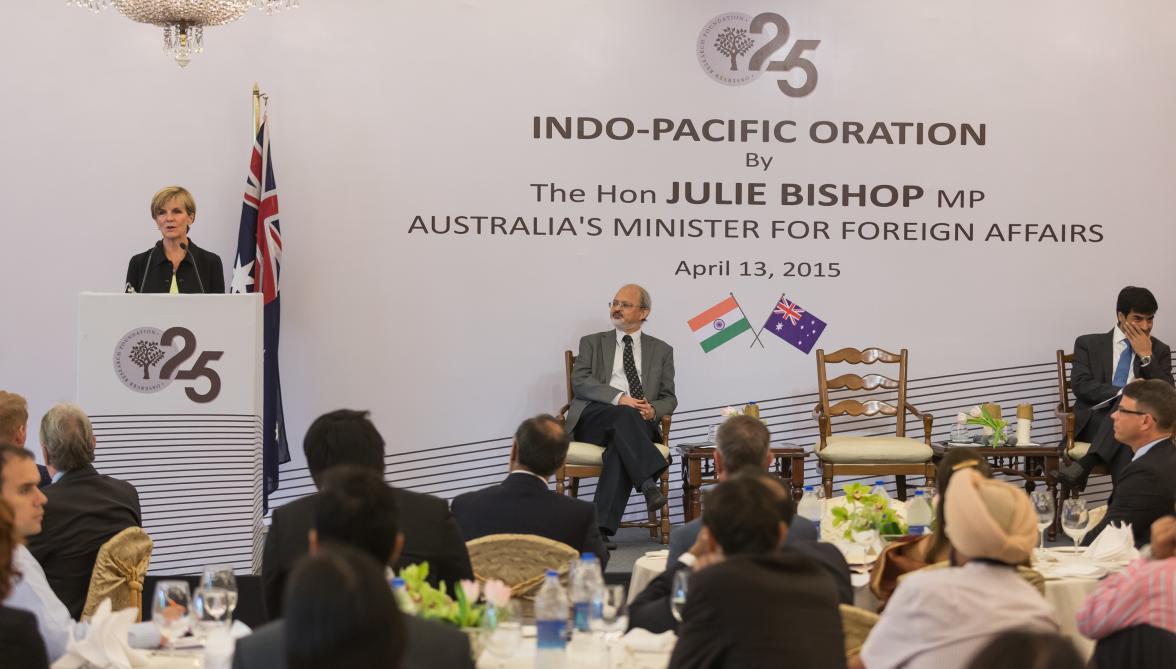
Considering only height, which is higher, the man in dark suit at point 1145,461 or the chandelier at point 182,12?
the chandelier at point 182,12

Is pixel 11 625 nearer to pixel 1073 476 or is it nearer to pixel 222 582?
pixel 222 582

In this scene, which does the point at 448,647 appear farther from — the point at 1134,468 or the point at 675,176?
the point at 675,176

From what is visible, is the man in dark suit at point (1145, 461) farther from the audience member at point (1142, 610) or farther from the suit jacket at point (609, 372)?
the suit jacket at point (609, 372)

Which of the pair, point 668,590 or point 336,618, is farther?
point 668,590

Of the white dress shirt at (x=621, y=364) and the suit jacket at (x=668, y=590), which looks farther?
the white dress shirt at (x=621, y=364)

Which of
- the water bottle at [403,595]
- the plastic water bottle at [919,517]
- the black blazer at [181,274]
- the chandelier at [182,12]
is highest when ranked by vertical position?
the chandelier at [182,12]

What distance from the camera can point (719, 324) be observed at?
26.9 ft

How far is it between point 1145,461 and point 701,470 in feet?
11.1

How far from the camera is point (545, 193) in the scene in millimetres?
8086

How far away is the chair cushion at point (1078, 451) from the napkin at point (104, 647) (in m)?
5.92

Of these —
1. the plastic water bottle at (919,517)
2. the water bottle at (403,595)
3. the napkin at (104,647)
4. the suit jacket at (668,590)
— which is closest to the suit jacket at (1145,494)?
the plastic water bottle at (919,517)

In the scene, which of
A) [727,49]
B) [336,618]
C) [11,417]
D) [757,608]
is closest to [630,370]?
[727,49]

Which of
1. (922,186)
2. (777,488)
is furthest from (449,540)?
(922,186)

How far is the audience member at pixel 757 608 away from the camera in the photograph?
100 inches
